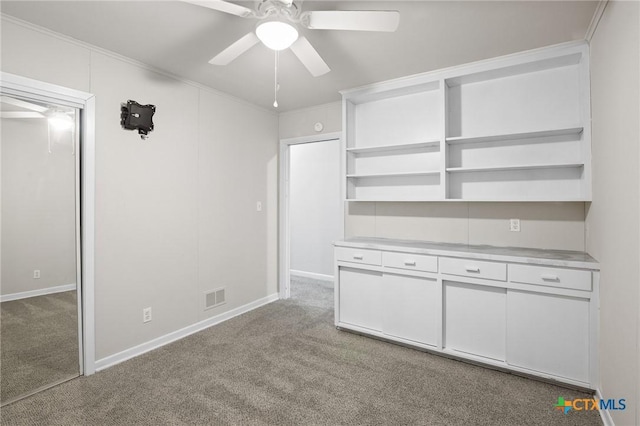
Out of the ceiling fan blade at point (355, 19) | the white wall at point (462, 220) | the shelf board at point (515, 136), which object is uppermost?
the ceiling fan blade at point (355, 19)

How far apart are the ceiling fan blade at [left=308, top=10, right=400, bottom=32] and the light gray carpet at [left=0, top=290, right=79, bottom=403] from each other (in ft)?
8.66

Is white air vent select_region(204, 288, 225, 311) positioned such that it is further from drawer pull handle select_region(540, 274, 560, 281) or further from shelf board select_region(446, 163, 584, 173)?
drawer pull handle select_region(540, 274, 560, 281)

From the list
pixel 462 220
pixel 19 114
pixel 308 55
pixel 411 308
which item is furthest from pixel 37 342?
pixel 462 220

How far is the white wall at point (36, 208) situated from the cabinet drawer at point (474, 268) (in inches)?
118

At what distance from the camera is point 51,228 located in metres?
2.34

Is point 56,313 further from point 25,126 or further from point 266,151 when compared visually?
point 266,151

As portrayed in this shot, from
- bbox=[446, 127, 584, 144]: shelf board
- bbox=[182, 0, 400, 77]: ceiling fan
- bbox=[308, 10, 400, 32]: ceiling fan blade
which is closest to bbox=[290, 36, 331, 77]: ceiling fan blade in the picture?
bbox=[182, 0, 400, 77]: ceiling fan

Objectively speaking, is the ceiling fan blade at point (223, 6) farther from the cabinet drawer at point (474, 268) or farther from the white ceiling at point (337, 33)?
the cabinet drawer at point (474, 268)

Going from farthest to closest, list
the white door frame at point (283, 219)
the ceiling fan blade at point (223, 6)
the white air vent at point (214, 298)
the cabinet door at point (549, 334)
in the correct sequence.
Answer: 1. the white door frame at point (283, 219)
2. the white air vent at point (214, 298)
3. the cabinet door at point (549, 334)
4. the ceiling fan blade at point (223, 6)

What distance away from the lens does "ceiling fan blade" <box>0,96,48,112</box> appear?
6.88ft

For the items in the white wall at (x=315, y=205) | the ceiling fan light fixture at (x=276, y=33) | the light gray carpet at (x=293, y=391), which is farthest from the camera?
the white wall at (x=315, y=205)

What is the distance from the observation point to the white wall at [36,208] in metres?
2.12

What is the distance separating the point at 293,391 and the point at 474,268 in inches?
66.6

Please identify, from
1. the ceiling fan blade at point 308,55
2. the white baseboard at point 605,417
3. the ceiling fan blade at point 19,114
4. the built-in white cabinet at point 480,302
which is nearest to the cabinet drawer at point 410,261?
the built-in white cabinet at point 480,302
